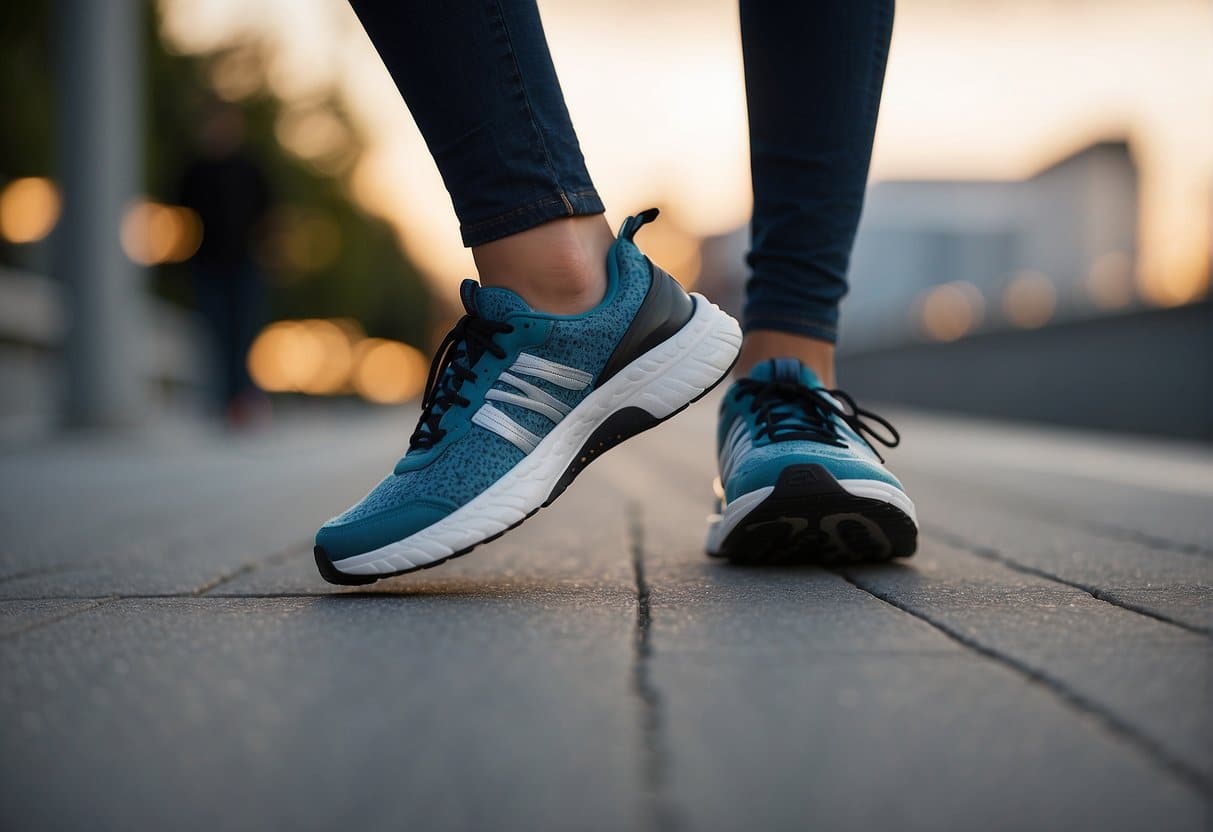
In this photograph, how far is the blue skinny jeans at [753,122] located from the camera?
1.22 m

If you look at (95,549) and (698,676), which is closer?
(698,676)

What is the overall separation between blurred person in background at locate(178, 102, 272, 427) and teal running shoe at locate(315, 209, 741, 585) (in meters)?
4.43

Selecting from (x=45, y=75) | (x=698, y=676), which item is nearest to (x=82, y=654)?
(x=698, y=676)

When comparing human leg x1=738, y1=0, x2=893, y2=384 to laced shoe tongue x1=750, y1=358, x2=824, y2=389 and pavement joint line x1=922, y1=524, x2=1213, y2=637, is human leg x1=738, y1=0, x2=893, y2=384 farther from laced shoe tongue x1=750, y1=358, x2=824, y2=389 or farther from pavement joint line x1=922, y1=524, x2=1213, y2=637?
pavement joint line x1=922, y1=524, x2=1213, y2=637

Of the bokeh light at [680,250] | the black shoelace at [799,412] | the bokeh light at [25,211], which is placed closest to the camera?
the black shoelace at [799,412]

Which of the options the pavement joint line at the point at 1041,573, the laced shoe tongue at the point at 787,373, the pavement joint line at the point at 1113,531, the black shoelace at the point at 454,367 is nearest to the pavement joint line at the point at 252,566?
the black shoelace at the point at 454,367

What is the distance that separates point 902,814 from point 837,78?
112cm

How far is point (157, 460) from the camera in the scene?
4.17m

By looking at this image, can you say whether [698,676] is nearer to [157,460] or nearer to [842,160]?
[842,160]

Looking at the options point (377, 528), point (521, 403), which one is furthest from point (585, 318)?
point (377, 528)

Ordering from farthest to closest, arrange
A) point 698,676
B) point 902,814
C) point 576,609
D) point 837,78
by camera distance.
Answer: point 837,78, point 576,609, point 698,676, point 902,814

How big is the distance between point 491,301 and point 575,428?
191 mm

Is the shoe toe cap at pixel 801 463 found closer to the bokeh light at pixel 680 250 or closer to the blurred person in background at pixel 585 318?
the blurred person in background at pixel 585 318

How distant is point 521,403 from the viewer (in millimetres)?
1293
